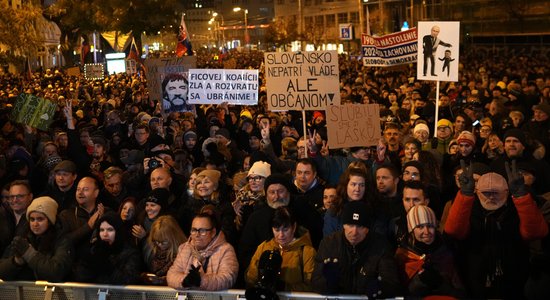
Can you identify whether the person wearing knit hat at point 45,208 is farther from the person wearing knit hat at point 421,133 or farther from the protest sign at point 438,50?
the protest sign at point 438,50

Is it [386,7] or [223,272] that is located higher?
[386,7]

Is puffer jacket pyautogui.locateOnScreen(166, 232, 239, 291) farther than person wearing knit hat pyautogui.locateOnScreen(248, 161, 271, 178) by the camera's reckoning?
No

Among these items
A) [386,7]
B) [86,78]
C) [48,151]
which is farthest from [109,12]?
[48,151]

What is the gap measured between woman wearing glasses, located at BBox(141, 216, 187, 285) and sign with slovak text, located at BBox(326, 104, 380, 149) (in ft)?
10.8

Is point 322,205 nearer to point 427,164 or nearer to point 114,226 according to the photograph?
point 427,164

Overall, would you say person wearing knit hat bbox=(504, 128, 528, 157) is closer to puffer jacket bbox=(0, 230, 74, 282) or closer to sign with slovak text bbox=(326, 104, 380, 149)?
sign with slovak text bbox=(326, 104, 380, 149)

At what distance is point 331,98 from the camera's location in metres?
9.83

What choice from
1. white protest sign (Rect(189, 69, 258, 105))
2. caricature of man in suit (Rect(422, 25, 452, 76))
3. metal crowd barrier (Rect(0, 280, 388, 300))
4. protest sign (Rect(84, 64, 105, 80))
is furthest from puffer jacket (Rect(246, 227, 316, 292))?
protest sign (Rect(84, 64, 105, 80))

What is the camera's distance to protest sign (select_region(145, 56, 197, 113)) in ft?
48.9

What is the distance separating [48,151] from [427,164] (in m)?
4.71

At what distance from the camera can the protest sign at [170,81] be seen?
48.9 feet

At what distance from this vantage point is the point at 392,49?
1975 cm

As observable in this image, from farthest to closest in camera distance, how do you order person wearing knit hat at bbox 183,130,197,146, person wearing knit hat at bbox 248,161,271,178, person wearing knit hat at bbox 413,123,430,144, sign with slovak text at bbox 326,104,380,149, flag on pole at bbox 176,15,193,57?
flag on pole at bbox 176,15,193,57, person wearing knit hat at bbox 183,130,197,146, person wearing knit hat at bbox 413,123,430,144, sign with slovak text at bbox 326,104,380,149, person wearing knit hat at bbox 248,161,271,178

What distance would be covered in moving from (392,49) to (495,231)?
1470cm
